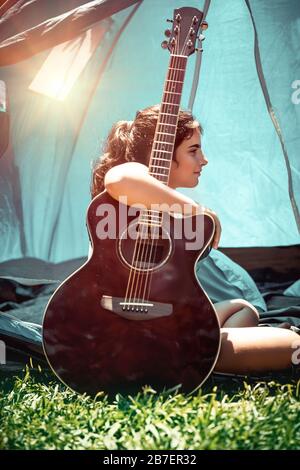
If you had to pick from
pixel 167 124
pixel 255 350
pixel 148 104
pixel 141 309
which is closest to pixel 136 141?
pixel 167 124

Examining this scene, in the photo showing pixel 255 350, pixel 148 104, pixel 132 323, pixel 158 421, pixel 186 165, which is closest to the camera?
pixel 158 421

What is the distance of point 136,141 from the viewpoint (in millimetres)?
1990

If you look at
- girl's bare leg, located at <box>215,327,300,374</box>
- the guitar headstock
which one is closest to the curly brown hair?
the guitar headstock

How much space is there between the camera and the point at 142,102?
317 centimetres

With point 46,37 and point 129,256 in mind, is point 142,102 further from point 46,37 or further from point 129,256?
point 129,256

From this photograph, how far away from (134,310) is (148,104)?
1.74 metres

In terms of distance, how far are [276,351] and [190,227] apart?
1.48 feet

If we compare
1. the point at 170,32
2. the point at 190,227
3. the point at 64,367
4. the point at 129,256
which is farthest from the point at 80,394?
the point at 170,32

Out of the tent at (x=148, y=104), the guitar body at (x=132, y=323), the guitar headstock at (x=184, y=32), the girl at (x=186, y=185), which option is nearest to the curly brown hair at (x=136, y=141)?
the girl at (x=186, y=185)

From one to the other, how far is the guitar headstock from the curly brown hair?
0.19 metres

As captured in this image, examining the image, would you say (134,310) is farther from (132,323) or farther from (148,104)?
(148,104)

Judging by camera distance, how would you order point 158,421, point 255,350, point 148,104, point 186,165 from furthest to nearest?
point 148,104, point 186,165, point 255,350, point 158,421

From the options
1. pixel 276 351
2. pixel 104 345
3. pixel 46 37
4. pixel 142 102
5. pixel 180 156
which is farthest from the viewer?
pixel 142 102

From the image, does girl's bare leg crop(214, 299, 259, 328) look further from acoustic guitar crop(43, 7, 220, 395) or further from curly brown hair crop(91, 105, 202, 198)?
curly brown hair crop(91, 105, 202, 198)
